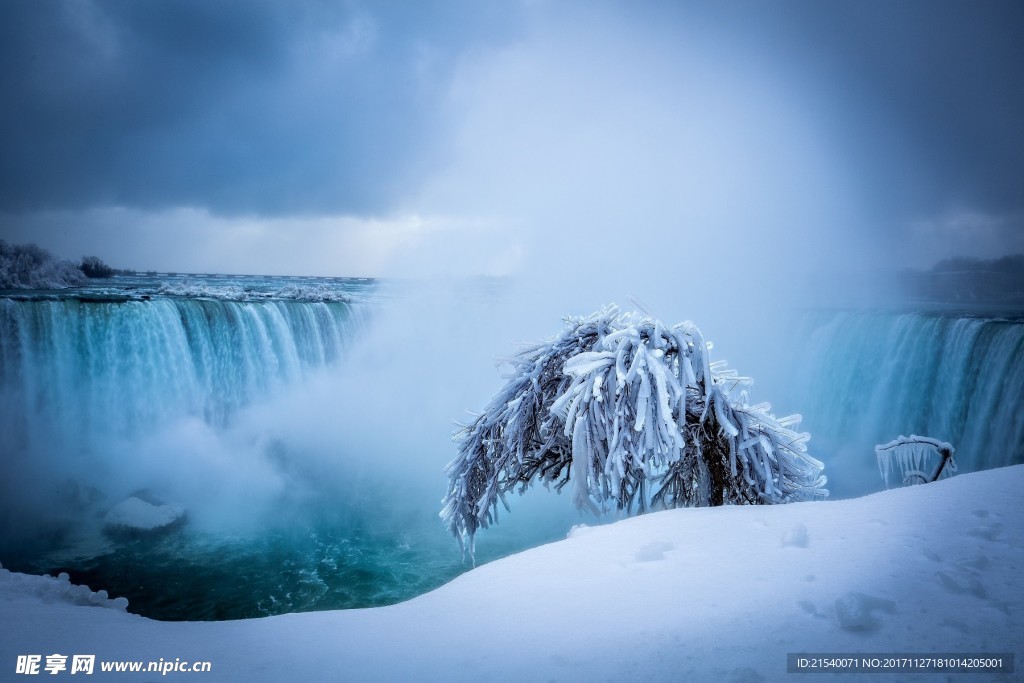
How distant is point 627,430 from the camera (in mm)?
3967

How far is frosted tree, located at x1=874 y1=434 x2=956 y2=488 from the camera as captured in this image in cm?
426

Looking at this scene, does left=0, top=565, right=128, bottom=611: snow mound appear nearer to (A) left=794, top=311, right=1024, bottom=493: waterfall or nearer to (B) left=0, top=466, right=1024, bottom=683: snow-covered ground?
(B) left=0, top=466, right=1024, bottom=683: snow-covered ground

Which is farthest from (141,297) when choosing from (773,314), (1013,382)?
(773,314)

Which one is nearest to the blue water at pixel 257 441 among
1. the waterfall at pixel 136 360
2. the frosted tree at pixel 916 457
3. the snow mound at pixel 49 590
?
the waterfall at pixel 136 360

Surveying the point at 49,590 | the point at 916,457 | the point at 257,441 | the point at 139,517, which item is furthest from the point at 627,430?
the point at 257,441

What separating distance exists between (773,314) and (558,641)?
131 ft

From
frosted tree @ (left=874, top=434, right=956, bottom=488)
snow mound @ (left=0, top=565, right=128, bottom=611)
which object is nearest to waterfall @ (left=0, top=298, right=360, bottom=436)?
snow mound @ (left=0, top=565, right=128, bottom=611)

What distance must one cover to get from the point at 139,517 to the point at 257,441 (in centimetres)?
601

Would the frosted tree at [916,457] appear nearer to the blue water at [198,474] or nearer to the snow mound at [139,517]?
the blue water at [198,474]

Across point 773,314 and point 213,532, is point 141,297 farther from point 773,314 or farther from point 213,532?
point 773,314

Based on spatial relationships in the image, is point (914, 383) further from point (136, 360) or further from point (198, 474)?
point (136, 360)

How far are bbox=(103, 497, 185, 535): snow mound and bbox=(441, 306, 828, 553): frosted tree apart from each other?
48.6 ft

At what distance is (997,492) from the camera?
2.27 m

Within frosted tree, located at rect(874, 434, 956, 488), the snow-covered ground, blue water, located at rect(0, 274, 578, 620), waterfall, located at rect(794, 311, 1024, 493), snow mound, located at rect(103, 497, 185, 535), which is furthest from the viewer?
snow mound, located at rect(103, 497, 185, 535)
